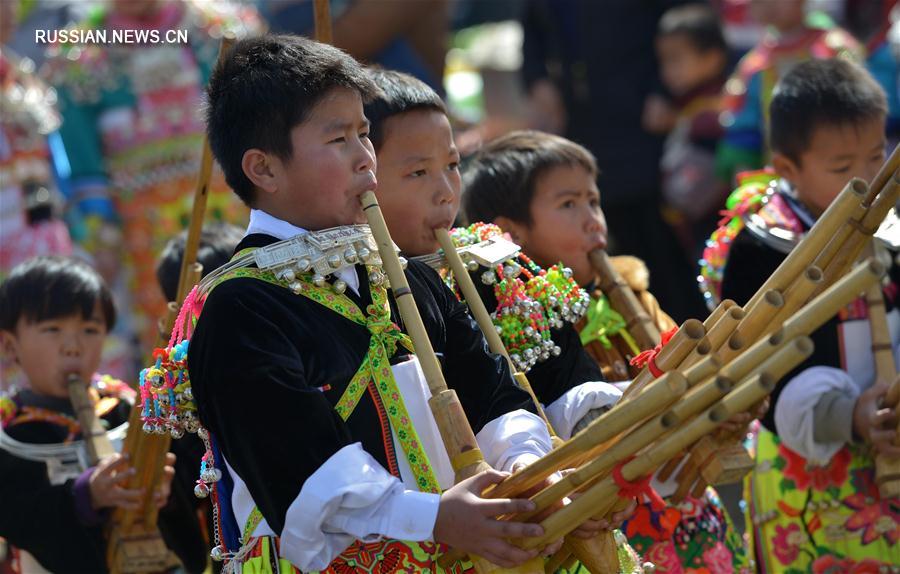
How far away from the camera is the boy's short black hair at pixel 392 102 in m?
3.40

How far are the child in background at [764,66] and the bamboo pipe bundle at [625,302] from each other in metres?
2.71

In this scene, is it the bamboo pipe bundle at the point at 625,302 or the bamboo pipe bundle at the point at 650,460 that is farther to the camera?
the bamboo pipe bundle at the point at 625,302

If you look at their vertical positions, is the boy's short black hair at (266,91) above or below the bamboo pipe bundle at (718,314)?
above

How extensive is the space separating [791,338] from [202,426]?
3.91 feet

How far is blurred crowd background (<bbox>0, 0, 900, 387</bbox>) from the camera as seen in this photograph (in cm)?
641

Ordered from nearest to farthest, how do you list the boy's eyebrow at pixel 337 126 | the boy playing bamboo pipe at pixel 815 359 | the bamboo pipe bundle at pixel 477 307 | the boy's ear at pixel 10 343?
the boy's eyebrow at pixel 337 126 → the bamboo pipe bundle at pixel 477 307 → the boy playing bamboo pipe at pixel 815 359 → the boy's ear at pixel 10 343

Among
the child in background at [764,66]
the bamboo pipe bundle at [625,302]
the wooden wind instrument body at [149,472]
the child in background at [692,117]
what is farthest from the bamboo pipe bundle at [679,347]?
Answer: the child in background at [692,117]

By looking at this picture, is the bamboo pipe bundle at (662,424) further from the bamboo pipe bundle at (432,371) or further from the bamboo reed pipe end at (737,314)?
the bamboo reed pipe end at (737,314)

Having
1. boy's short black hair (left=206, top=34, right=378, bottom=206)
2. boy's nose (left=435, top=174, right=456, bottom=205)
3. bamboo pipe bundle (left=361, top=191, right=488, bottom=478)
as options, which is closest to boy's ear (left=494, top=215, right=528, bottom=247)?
boy's nose (left=435, top=174, right=456, bottom=205)

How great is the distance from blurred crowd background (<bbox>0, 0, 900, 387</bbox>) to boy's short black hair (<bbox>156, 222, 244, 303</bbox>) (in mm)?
1574

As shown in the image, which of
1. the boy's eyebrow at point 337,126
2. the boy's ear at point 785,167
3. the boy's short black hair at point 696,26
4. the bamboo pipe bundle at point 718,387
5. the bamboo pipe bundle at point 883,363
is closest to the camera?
the bamboo pipe bundle at point 718,387

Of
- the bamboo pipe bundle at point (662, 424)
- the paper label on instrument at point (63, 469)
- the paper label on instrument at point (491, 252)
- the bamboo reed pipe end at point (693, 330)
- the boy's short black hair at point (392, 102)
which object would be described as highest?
the boy's short black hair at point (392, 102)

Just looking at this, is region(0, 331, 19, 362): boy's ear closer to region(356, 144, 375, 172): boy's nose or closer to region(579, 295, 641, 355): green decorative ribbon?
region(579, 295, 641, 355): green decorative ribbon

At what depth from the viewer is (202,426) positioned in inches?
113
